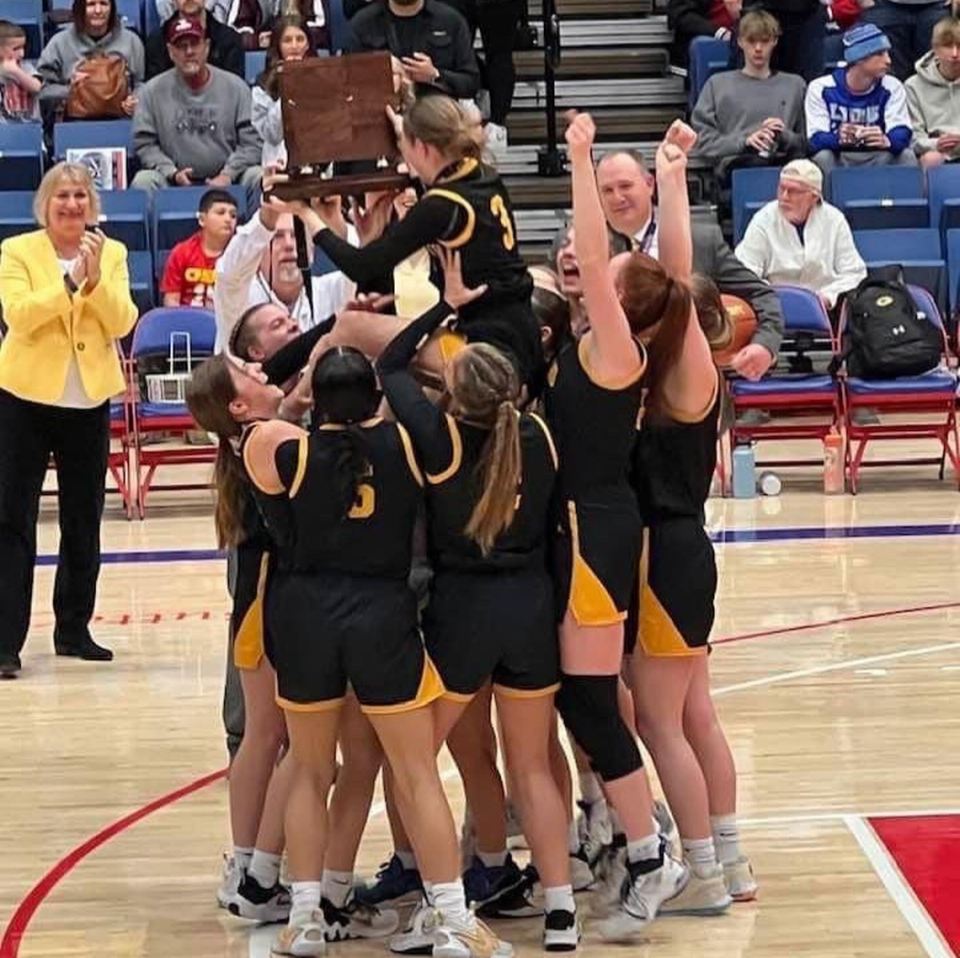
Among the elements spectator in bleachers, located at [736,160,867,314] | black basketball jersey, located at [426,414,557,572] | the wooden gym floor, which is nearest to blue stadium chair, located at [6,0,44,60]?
the wooden gym floor

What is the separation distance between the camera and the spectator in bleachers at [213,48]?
1359 cm

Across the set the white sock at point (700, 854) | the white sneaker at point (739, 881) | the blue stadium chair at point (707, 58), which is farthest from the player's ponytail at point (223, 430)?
the blue stadium chair at point (707, 58)

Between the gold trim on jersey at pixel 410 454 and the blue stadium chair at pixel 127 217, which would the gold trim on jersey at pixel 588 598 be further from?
the blue stadium chair at pixel 127 217

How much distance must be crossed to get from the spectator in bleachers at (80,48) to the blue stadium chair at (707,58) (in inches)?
140

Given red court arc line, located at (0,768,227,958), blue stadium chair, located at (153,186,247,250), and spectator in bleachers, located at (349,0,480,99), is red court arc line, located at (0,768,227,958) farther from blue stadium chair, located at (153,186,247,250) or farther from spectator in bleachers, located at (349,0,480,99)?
spectator in bleachers, located at (349,0,480,99)

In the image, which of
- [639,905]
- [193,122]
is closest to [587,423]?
[639,905]

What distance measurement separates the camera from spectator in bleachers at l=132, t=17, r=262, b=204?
511 inches

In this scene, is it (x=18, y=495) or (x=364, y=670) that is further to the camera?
(x=18, y=495)

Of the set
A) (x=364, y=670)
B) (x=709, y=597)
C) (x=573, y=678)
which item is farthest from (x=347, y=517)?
(x=709, y=597)

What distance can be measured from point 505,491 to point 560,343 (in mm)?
632

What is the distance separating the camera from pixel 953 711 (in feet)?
22.6

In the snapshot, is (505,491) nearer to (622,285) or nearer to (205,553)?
(622,285)

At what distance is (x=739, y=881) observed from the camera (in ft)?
17.0

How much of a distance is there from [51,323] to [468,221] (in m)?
3.23
